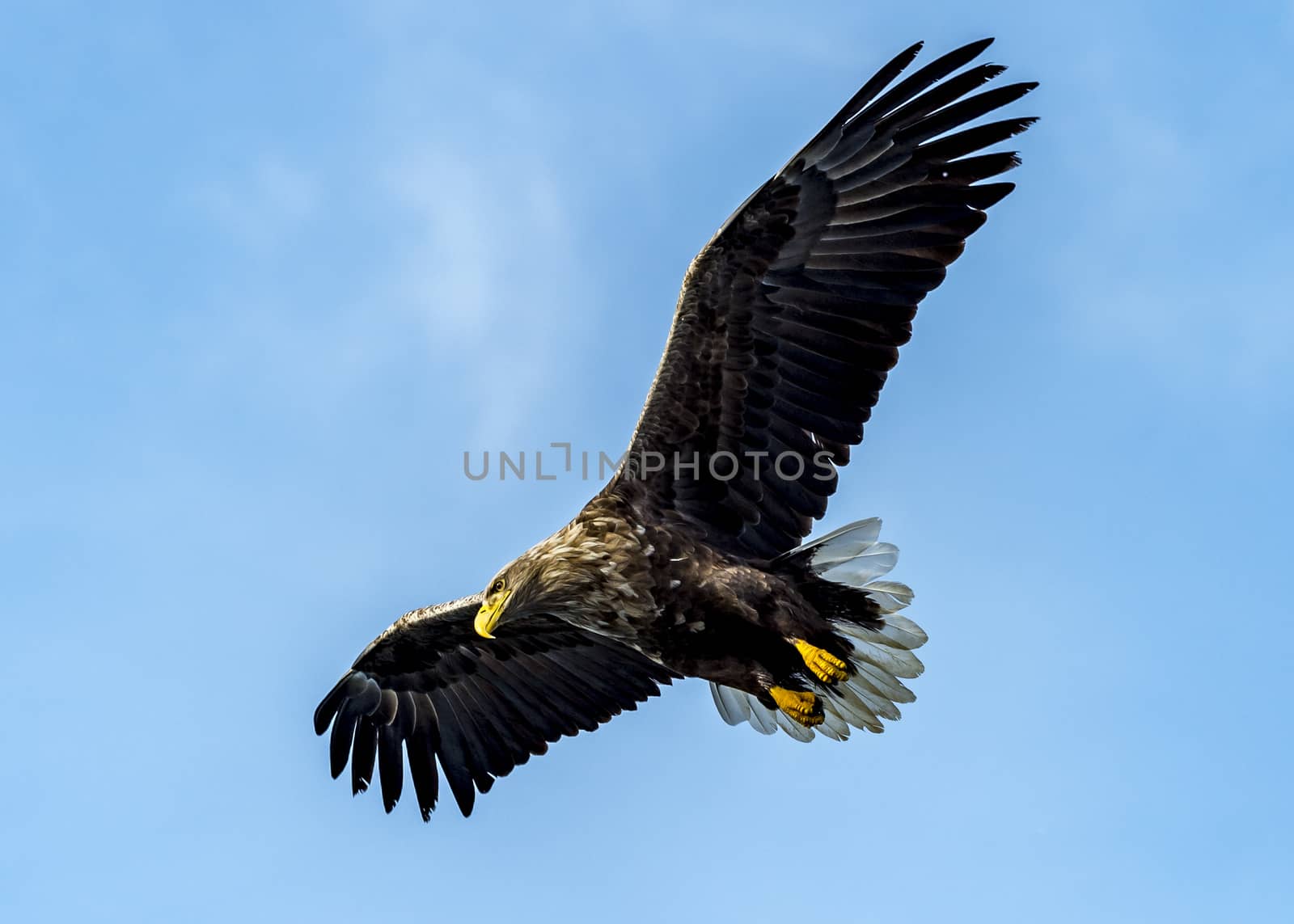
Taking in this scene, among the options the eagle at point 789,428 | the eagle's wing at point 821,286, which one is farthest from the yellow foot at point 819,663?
the eagle's wing at point 821,286

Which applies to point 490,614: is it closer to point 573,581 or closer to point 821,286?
point 573,581

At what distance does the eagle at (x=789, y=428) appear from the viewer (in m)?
8.24

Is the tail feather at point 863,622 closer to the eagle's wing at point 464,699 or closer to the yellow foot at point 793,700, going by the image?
the yellow foot at point 793,700

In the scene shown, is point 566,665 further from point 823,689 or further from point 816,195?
point 816,195

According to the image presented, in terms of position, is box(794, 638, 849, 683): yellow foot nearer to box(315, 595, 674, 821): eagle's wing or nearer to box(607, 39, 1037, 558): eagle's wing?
box(607, 39, 1037, 558): eagle's wing

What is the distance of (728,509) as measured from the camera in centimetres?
871

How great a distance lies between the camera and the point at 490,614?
8586mm

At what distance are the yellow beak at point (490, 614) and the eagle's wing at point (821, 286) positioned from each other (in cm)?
105

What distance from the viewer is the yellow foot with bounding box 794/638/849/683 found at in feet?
27.6

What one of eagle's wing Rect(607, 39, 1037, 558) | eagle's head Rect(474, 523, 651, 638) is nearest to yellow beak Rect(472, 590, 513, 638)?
eagle's head Rect(474, 523, 651, 638)

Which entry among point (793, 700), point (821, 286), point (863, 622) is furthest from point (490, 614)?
point (821, 286)

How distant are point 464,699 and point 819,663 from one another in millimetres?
2810

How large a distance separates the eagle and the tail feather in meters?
0.01

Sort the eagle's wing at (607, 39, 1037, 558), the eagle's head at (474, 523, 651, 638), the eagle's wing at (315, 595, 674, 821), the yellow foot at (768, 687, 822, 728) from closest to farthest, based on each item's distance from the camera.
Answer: the eagle's wing at (607, 39, 1037, 558)
the eagle's head at (474, 523, 651, 638)
the yellow foot at (768, 687, 822, 728)
the eagle's wing at (315, 595, 674, 821)
